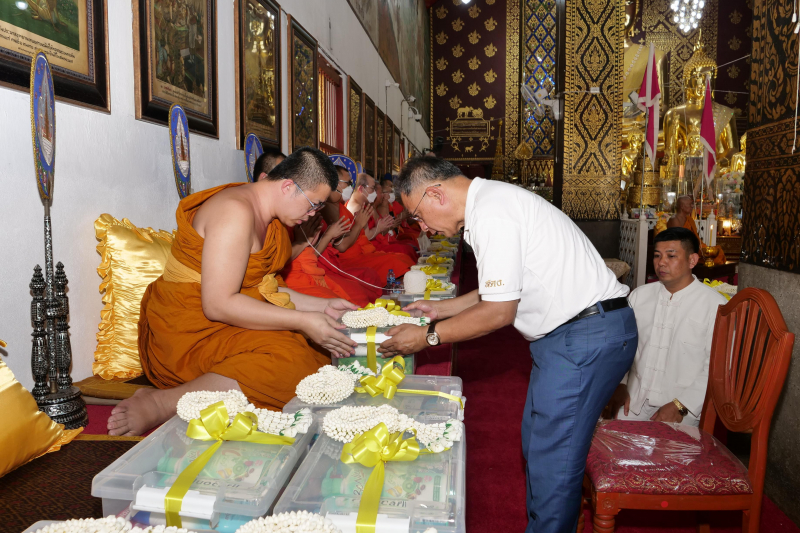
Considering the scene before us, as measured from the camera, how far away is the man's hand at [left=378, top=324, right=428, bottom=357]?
1.74 m

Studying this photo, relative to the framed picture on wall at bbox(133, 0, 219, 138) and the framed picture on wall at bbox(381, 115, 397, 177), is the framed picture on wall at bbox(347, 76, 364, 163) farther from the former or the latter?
the framed picture on wall at bbox(133, 0, 219, 138)

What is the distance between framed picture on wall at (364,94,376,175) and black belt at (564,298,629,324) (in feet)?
21.9

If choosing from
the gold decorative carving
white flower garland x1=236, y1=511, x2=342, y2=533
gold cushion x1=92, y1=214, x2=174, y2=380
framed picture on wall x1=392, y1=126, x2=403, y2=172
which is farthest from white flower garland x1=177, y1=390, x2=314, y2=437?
the gold decorative carving

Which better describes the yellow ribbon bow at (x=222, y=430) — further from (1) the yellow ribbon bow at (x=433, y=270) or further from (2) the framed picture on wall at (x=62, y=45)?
(1) the yellow ribbon bow at (x=433, y=270)

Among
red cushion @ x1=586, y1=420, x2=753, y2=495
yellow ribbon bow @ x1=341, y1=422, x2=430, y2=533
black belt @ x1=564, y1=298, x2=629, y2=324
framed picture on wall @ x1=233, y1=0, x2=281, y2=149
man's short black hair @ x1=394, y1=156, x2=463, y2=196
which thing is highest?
framed picture on wall @ x1=233, y1=0, x2=281, y2=149

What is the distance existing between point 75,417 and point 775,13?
3.25 metres

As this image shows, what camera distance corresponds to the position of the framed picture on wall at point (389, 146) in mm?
10578

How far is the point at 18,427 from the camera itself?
1.41m

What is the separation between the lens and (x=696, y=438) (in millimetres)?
1922

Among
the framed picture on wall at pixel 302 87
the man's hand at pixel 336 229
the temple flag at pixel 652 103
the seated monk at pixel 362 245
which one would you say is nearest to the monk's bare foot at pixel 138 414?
the man's hand at pixel 336 229

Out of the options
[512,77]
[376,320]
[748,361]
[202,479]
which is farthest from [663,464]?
[512,77]

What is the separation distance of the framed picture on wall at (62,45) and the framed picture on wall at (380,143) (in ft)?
22.7

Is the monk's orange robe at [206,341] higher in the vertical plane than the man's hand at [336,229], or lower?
lower

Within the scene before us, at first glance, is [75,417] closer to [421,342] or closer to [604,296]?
[421,342]
